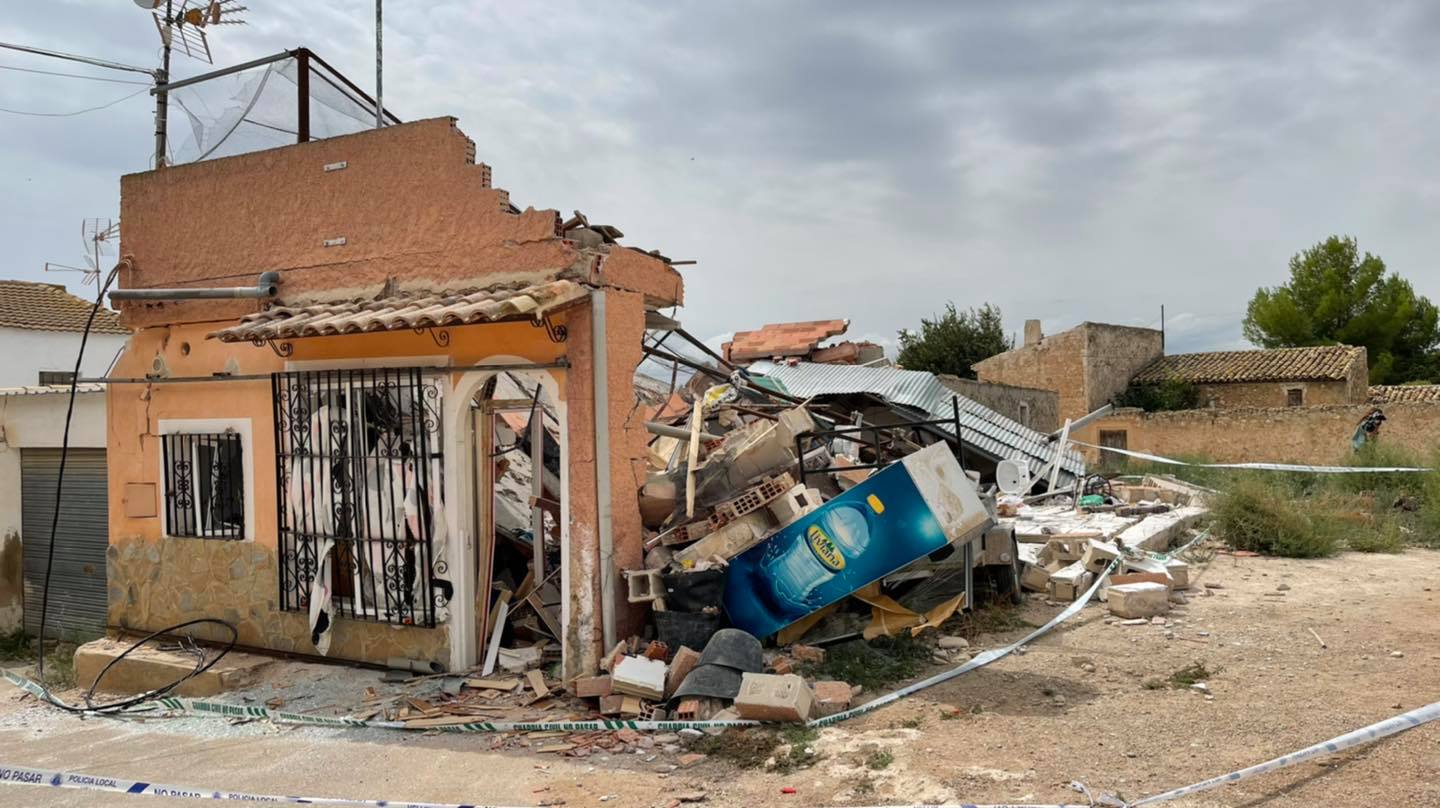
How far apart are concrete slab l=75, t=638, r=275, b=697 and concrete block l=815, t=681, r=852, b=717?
498 centimetres

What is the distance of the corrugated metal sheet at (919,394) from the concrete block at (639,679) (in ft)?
31.0

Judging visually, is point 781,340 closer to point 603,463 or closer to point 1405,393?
point 603,463

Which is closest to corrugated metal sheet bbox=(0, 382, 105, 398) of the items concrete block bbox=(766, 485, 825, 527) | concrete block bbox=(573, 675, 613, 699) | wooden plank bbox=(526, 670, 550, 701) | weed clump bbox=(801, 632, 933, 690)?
wooden plank bbox=(526, 670, 550, 701)

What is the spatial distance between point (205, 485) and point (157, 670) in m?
1.70

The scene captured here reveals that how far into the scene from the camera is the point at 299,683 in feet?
26.2

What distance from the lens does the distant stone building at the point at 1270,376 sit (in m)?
30.0

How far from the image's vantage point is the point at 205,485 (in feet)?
29.9

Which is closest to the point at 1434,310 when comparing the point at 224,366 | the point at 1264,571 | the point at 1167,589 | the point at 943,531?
the point at 1264,571

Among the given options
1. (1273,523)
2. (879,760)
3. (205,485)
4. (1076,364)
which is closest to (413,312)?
(205,485)

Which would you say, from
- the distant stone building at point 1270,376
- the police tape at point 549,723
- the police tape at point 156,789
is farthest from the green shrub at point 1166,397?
the police tape at point 156,789

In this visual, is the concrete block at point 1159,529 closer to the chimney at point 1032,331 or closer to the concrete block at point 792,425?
the concrete block at point 792,425

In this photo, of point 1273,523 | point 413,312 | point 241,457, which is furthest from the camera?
point 1273,523

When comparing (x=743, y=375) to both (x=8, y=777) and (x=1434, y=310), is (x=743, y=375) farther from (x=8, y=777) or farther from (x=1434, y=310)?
(x=1434, y=310)

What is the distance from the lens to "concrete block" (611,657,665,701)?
662 cm
